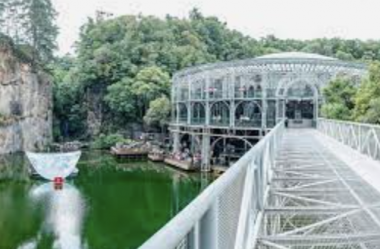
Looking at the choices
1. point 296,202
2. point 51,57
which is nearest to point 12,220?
point 296,202

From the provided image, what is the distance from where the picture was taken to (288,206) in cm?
641

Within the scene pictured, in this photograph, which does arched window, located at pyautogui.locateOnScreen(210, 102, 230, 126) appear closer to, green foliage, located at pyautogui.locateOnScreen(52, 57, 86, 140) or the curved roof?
the curved roof

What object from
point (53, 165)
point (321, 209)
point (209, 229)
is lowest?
point (53, 165)

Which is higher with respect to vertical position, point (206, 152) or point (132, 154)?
point (206, 152)

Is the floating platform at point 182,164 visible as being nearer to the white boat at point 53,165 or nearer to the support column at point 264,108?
the support column at point 264,108

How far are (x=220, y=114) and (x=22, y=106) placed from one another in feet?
58.0

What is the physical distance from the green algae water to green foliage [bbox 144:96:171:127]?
827 centimetres

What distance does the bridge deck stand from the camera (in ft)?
15.0

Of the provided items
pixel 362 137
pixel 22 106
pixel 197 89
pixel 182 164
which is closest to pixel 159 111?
pixel 197 89

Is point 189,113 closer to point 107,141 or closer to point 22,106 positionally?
point 107,141

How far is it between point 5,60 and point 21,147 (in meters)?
7.43

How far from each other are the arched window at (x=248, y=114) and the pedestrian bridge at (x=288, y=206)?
22369 millimetres

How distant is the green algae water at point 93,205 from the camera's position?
18.2m

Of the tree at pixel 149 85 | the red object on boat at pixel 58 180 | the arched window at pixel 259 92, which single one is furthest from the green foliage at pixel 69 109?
the arched window at pixel 259 92
